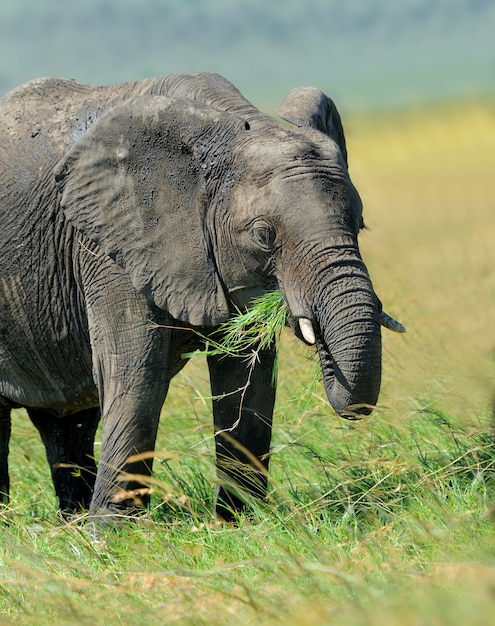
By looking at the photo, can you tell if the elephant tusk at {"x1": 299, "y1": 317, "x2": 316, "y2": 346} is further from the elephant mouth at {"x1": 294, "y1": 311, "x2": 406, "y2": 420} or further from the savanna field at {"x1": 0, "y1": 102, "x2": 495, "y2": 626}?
the savanna field at {"x1": 0, "y1": 102, "x2": 495, "y2": 626}

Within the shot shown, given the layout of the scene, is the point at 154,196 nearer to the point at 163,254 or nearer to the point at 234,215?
the point at 163,254

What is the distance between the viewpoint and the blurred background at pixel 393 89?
8.70m

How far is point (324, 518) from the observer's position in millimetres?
5918

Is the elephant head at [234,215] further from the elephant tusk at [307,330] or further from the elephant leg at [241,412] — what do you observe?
the elephant leg at [241,412]


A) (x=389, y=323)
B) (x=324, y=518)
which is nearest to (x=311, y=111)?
(x=389, y=323)

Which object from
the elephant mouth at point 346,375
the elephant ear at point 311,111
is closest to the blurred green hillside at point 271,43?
the elephant ear at point 311,111

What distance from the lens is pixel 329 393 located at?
575 centimetres

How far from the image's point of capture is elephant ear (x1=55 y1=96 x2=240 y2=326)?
6.25m

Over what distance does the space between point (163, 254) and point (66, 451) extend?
180 cm

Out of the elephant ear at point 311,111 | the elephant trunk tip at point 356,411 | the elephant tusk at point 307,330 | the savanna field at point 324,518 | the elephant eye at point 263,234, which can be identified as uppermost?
the elephant ear at point 311,111

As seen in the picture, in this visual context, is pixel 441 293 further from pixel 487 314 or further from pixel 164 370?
pixel 164 370

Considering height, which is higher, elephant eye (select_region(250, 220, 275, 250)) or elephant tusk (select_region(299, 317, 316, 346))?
elephant eye (select_region(250, 220, 275, 250))

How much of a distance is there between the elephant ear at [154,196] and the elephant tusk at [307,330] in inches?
22.9

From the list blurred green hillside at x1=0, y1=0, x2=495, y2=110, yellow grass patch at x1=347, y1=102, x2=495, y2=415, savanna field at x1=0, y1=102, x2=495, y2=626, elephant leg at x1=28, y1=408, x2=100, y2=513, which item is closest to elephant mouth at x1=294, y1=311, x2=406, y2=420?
savanna field at x1=0, y1=102, x2=495, y2=626
